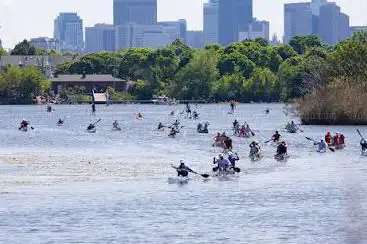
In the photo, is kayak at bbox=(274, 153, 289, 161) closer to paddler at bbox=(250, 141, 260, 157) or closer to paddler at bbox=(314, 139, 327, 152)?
paddler at bbox=(250, 141, 260, 157)

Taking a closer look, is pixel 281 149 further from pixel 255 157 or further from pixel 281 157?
pixel 255 157

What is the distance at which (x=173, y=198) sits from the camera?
4972 cm

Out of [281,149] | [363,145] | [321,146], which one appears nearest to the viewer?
[281,149]

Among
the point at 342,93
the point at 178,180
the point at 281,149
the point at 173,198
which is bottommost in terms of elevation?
the point at 173,198

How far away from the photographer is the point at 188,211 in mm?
45625

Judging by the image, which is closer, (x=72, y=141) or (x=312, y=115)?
(x=72, y=141)

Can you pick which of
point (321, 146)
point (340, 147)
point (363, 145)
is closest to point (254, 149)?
point (363, 145)

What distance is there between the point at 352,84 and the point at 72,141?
27299 mm

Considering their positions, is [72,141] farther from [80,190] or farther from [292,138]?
[80,190]

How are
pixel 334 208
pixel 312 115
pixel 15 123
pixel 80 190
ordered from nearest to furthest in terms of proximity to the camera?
1. pixel 334 208
2. pixel 80 190
3. pixel 312 115
4. pixel 15 123

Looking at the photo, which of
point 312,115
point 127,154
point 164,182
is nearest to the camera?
point 164,182

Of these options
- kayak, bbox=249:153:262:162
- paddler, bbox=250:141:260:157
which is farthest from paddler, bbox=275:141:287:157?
paddler, bbox=250:141:260:157

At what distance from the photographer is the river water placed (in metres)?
40.5

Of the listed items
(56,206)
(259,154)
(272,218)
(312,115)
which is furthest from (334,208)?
(312,115)
